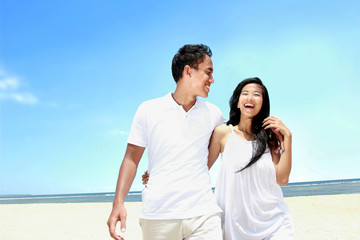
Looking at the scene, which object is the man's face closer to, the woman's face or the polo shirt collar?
the polo shirt collar

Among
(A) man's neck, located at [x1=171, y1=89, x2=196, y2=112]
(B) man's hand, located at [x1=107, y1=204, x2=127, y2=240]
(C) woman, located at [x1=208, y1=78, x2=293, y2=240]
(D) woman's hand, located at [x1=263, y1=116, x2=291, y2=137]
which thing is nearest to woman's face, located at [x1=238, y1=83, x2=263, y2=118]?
(C) woman, located at [x1=208, y1=78, x2=293, y2=240]

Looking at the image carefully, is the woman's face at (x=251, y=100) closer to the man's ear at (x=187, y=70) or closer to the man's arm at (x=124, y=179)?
the man's ear at (x=187, y=70)

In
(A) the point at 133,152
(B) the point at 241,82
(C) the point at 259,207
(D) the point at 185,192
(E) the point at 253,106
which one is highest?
(B) the point at 241,82

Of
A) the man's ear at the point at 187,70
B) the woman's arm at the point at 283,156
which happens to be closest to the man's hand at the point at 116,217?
the man's ear at the point at 187,70

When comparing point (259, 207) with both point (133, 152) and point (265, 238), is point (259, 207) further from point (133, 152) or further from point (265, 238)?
point (133, 152)

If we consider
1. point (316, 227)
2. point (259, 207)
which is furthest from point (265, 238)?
point (316, 227)

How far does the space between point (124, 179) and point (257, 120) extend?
1574mm

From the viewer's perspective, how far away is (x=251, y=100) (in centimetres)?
360

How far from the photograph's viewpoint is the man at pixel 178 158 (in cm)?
289

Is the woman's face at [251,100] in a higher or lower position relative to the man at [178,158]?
higher

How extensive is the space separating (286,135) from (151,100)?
53.8 inches

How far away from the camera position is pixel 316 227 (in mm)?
11305

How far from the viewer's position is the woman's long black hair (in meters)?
3.48

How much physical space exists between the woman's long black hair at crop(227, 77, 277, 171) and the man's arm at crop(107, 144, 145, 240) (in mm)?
1060
